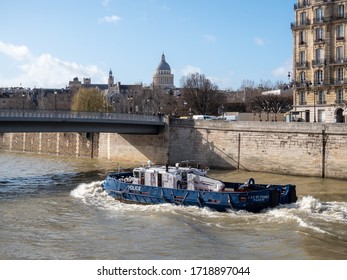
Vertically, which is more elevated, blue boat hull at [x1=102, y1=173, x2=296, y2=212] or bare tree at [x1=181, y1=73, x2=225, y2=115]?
bare tree at [x1=181, y1=73, x2=225, y2=115]

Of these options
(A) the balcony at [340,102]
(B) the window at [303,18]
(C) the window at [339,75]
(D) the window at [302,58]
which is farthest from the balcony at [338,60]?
(B) the window at [303,18]

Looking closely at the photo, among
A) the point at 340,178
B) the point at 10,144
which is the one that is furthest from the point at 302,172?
the point at 10,144

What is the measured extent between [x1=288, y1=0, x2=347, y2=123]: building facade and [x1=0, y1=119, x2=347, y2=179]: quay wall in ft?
34.9

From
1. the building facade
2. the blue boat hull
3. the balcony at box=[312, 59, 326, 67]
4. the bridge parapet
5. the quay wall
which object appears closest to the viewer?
the blue boat hull

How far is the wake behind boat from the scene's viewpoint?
2617 cm

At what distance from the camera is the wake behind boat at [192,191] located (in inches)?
1030

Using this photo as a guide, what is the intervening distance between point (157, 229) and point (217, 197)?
4702 mm

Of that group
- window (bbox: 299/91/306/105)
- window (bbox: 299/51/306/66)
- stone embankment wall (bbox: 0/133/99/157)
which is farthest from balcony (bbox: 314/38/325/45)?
stone embankment wall (bbox: 0/133/99/157)

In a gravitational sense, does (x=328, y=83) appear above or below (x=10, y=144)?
above

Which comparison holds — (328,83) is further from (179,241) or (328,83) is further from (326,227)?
(179,241)

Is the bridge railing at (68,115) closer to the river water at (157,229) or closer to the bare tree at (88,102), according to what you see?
the river water at (157,229)

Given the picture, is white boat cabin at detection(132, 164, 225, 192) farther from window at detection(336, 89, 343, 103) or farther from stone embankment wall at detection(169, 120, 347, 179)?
window at detection(336, 89, 343, 103)

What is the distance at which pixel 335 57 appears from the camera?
170 ft
